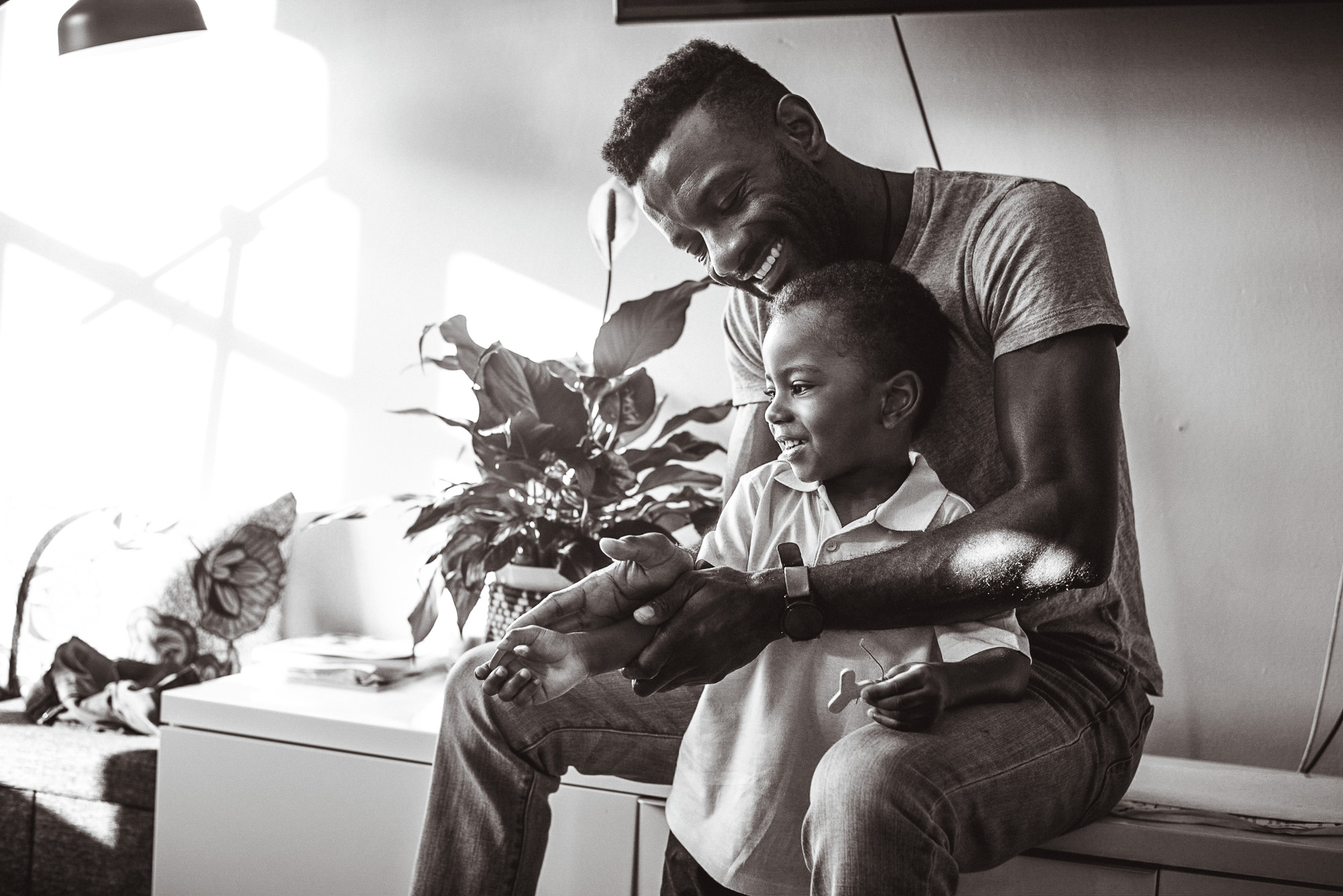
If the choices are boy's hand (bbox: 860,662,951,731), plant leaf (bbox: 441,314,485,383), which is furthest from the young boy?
plant leaf (bbox: 441,314,485,383)

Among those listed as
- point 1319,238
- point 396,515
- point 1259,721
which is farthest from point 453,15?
point 1259,721

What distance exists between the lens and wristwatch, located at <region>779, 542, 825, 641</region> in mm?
1007

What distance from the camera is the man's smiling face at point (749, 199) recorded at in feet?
3.96

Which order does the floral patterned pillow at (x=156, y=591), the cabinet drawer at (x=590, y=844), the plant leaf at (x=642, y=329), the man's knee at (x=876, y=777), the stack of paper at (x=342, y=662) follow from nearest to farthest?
the man's knee at (x=876, y=777)
the cabinet drawer at (x=590, y=844)
the plant leaf at (x=642, y=329)
the stack of paper at (x=342, y=662)
the floral patterned pillow at (x=156, y=591)

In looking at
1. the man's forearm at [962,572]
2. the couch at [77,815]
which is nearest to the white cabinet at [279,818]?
the couch at [77,815]

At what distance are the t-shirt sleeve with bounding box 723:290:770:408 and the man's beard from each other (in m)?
0.16

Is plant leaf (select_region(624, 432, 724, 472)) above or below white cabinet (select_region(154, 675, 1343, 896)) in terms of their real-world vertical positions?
above

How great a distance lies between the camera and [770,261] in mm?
1225

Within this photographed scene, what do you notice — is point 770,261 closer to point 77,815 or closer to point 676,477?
point 676,477

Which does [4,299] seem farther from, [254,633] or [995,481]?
[995,481]

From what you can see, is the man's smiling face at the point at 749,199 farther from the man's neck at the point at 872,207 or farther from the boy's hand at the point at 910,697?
the boy's hand at the point at 910,697

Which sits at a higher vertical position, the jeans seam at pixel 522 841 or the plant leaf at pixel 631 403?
the plant leaf at pixel 631 403

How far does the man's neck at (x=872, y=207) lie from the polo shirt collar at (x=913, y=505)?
0.31m

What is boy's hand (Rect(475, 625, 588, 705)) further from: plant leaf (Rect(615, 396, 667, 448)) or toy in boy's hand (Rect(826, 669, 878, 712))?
plant leaf (Rect(615, 396, 667, 448))
